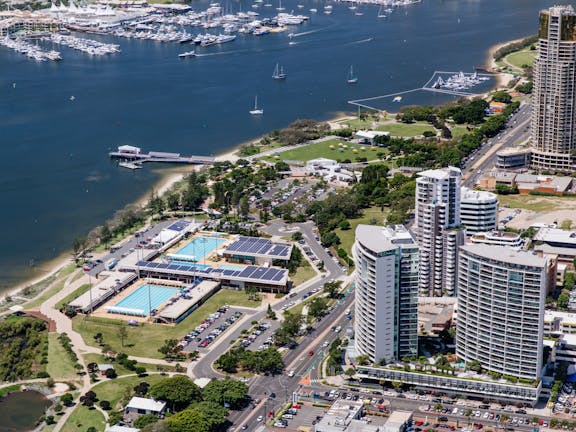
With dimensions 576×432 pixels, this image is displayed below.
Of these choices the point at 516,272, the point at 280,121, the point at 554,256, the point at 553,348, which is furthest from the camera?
the point at 280,121

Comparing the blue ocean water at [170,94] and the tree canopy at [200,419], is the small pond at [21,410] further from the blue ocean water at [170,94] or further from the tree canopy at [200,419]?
the blue ocean water at [170,94]

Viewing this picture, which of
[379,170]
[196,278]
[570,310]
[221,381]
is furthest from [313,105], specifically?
[221,381]

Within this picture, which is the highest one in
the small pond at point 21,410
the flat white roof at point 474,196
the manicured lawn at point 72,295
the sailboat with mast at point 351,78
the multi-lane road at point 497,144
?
the flat white roof at point 474,196

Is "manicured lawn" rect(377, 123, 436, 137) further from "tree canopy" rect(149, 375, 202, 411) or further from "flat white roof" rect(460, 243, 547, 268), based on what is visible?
"tree canopy" rect(149, 375, 202, 411)

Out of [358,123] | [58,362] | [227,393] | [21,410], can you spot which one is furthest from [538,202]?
[21,410]

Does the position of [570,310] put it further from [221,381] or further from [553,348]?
[221,381]

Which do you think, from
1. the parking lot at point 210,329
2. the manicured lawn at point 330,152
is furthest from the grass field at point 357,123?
the parking lot at point 210,329
